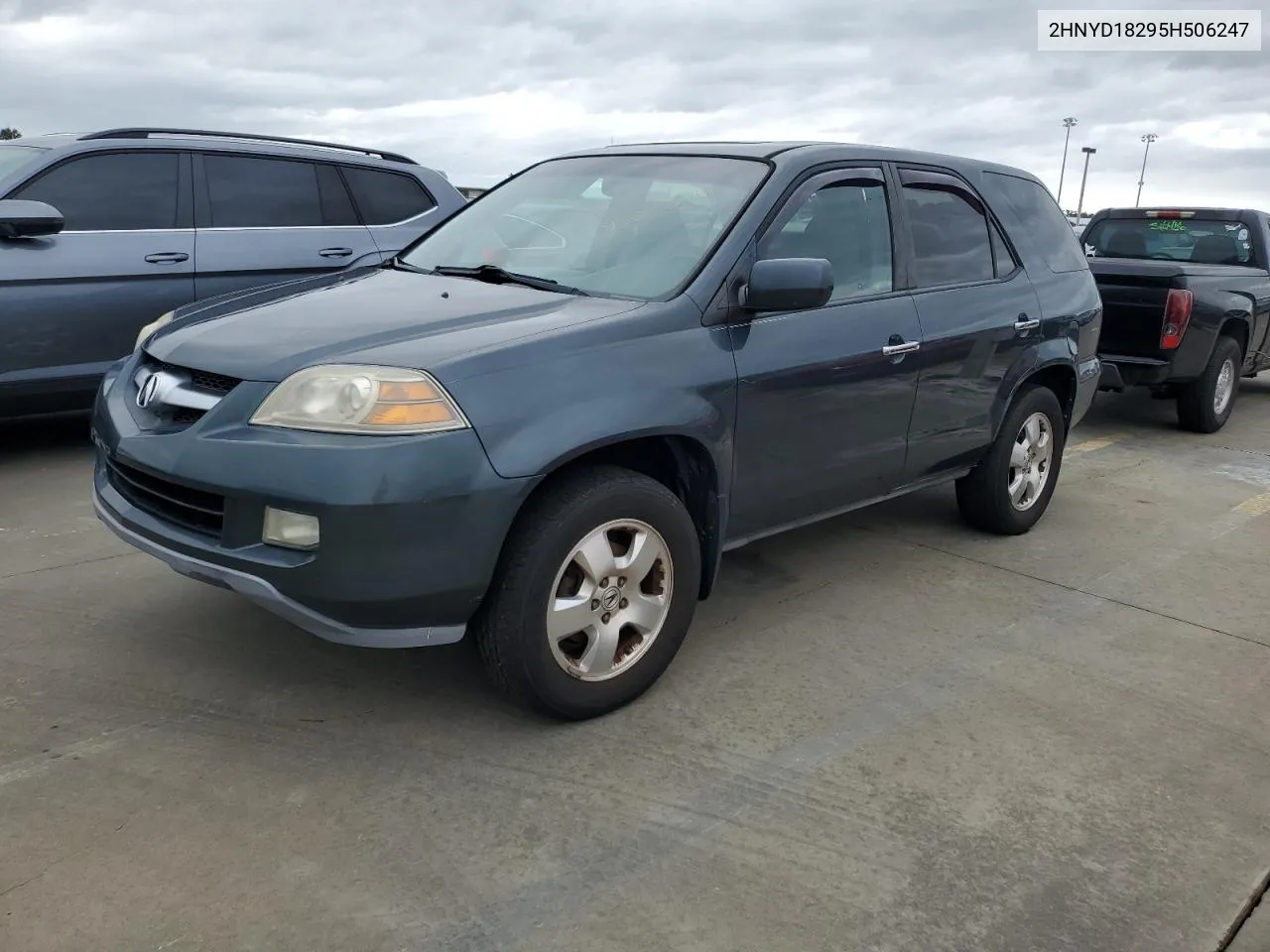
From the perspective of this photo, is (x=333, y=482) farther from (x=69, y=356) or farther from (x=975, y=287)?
(x=69, y=356)

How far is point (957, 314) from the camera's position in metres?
4.29

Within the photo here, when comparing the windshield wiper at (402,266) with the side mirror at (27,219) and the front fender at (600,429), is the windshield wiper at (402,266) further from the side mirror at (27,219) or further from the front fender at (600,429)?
the side mirror at (27,219)

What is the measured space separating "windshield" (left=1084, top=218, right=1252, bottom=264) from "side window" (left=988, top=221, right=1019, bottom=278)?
4.73 m

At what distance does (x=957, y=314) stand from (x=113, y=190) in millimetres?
4465

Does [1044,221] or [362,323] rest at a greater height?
[1044,221]

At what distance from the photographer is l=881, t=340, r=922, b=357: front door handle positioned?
390 cm

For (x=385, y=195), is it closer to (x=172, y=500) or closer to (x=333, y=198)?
(x=333, y=198)

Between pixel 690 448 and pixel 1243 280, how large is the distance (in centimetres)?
675

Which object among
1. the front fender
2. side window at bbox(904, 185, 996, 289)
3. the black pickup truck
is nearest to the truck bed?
the black pickup truck

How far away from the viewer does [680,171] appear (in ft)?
12.6

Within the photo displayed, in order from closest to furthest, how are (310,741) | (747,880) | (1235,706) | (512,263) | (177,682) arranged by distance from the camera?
(747,880) → (310,741) → (177,682) → (1235,706) → (512,263)

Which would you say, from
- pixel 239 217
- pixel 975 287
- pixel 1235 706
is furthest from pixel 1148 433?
pixel 239 217

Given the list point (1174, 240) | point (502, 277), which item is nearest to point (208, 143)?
point (502, 277)

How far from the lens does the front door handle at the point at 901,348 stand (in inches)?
153
